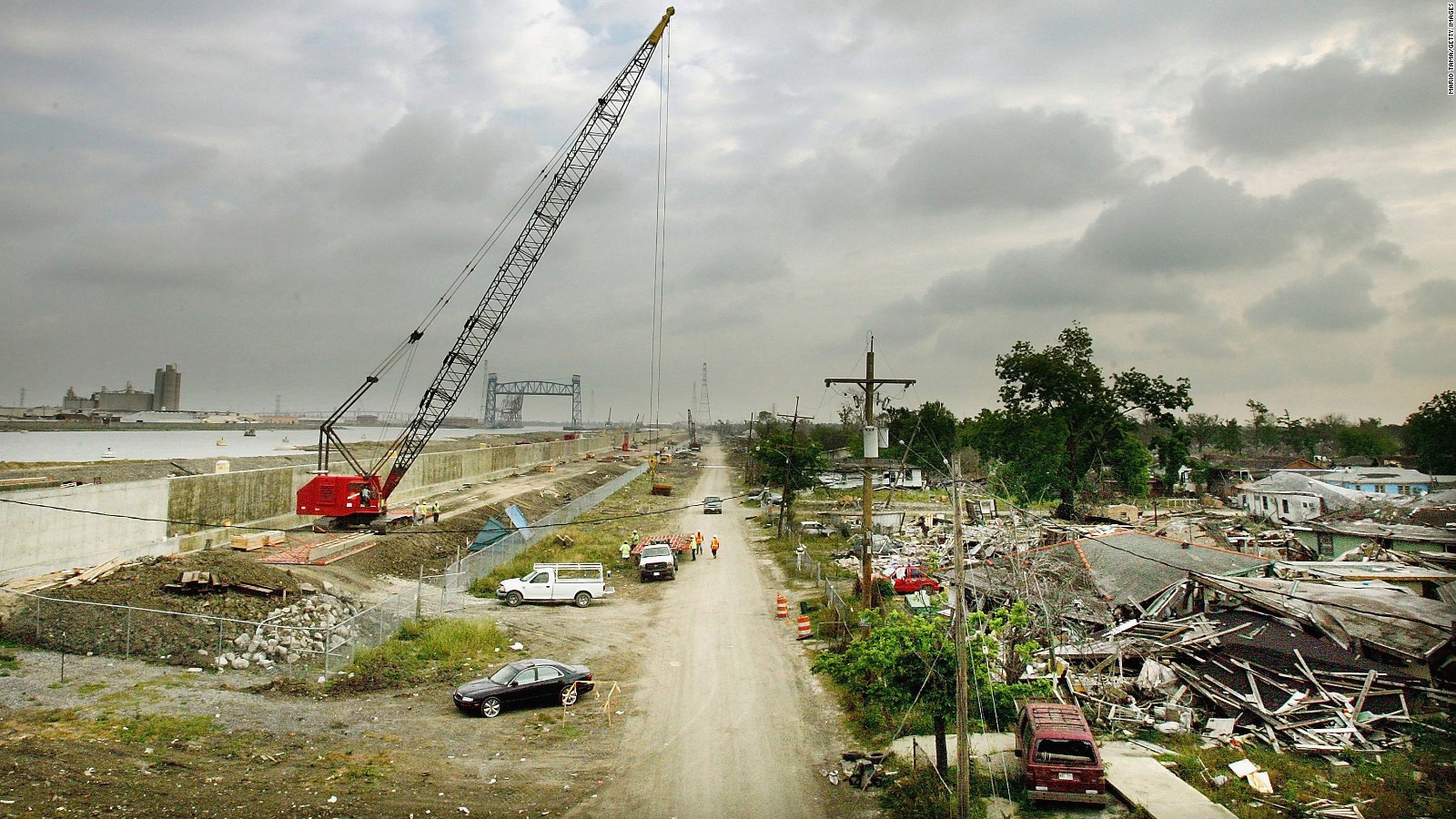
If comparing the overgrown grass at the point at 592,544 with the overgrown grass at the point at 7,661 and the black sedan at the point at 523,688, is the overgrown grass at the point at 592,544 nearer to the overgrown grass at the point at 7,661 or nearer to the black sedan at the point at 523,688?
the black sedan at the point at 523,688

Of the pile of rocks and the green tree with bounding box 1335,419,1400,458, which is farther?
the green tree with bounding box 1335,419,1400,458

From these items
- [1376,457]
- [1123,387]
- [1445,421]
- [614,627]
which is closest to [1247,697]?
[614,627]

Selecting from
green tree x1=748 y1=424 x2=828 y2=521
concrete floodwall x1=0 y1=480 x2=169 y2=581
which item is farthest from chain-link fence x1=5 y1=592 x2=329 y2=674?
green tree x1=748 y1=424 x2=828 y2=521

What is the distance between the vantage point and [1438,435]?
243ft

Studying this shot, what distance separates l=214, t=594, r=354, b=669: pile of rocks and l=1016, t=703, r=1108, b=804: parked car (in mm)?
18099

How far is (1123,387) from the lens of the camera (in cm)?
5994

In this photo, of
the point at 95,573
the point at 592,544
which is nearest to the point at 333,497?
the point at 95,573

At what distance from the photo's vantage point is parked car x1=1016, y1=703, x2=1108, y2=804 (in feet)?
43.1

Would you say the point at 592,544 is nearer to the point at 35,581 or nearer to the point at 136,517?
the point at 136,517

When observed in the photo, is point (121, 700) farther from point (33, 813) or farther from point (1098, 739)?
point (1098, 739)

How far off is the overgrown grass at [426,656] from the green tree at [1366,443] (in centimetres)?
12671

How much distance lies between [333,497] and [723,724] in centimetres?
2819

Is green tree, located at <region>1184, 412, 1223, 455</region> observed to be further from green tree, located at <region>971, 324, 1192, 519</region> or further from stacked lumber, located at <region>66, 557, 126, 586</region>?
stacked lumber, located at <region>66, 557, 126, 586</region>

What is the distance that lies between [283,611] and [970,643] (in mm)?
21684
